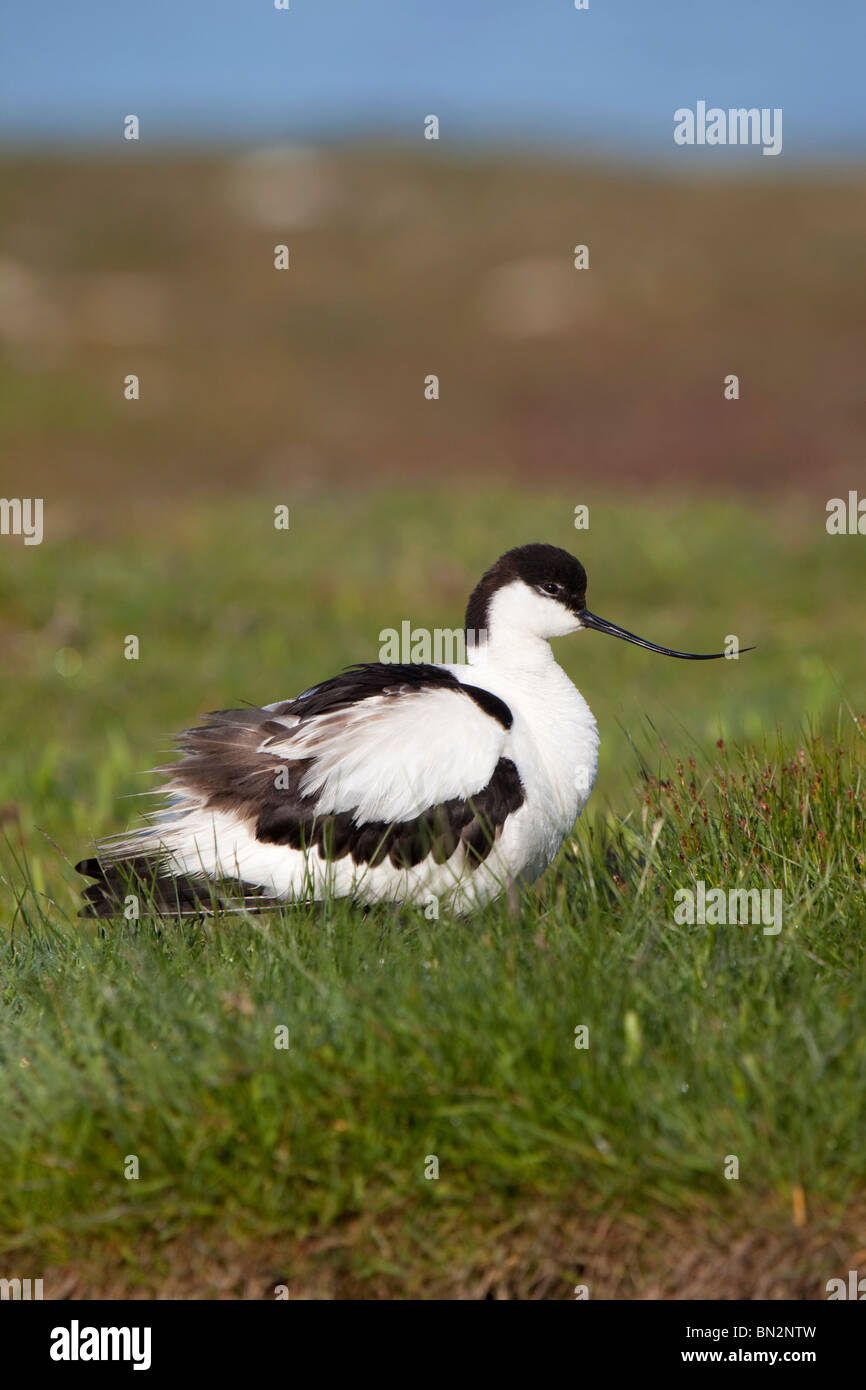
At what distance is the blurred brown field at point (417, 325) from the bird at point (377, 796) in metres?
17.4

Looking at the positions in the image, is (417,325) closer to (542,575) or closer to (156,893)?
(542,575)

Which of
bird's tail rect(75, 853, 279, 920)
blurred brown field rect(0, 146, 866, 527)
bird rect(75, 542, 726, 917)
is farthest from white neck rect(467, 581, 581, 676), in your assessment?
blurred brown field rect(0, 146, 866, 527)

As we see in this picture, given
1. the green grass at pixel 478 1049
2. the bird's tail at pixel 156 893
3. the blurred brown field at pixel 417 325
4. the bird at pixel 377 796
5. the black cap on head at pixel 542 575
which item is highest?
the blurred brown field at pixel 417 325

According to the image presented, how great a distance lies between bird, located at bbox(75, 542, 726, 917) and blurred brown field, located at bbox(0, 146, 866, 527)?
57.0ft

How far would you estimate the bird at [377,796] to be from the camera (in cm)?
496

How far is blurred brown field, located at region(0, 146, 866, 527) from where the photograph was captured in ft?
112

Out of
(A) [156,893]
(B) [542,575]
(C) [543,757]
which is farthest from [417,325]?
(A) [156,893]

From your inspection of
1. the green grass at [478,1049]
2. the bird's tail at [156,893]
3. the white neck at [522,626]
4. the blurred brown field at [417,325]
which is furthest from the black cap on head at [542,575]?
the blurred brown field at [417,325]

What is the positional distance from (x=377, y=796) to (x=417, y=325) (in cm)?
4306

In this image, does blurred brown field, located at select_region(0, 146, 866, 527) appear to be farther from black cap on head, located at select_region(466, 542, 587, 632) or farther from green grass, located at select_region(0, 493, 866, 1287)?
green grass, located at select_region(0, 493, 866, 1287)

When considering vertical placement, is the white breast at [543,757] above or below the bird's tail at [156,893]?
above

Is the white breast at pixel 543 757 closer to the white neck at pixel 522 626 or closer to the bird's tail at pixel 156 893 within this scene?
the white neck at pixel 522 626

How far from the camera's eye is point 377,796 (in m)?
4.96
